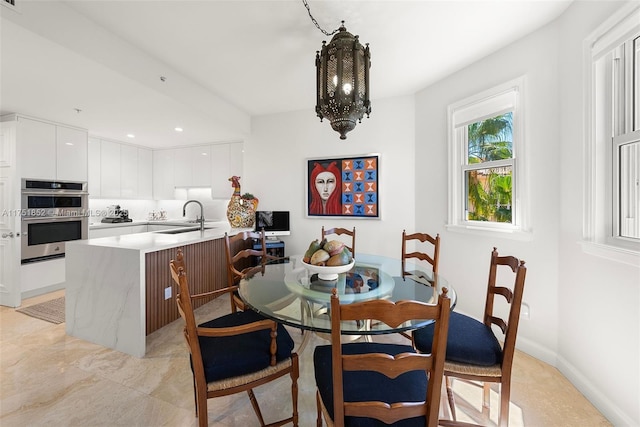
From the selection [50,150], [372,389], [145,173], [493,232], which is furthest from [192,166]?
[372,389]

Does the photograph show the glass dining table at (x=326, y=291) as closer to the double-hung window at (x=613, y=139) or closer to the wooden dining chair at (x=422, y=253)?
the wooden dining chair at (x=422, y=253)

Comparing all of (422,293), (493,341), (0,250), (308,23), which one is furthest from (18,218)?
(493,341)

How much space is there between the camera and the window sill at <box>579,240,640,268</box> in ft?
4.60

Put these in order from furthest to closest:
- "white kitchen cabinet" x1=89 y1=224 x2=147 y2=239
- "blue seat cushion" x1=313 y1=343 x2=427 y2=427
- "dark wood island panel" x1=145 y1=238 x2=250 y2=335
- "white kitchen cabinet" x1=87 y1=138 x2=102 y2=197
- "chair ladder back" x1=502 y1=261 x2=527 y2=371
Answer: "white kitchen cabinet" x1=87 y1=138 x2=102 y2=197 < "white kitchen cabinet" x1=89 y1=224 x2=147 y2=239 < "dark wood island panel" x1=145 y1=238 x2=250 y2=335 < "chair ladder back" x1=502 y1=261 x2=527 y2=371 < "blue seat cushion" x1=313 y1=343 x2=427 y2=427

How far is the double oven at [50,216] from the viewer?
3.32 m

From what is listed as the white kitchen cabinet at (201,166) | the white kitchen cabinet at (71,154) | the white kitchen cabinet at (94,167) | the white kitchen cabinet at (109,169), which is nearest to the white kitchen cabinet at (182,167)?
the white kitchen cabinet at (201,166)

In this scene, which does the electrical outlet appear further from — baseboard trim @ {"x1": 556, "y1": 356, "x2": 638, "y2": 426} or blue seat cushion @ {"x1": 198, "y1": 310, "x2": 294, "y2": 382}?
blue seat cushion @ {"x1": 198, "y1": 310, "x2": 294, "y2": 382}

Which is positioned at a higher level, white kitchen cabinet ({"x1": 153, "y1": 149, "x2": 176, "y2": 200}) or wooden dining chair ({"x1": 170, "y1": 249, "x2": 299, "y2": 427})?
white kitchen cabinet ({"x1": 153, "y1": 149, "x2": 176, "y2": 200})

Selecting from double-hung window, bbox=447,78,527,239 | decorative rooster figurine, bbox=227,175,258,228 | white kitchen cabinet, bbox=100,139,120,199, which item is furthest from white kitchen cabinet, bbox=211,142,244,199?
double-hung window, bbox=447,78,527,239

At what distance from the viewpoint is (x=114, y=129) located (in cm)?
404

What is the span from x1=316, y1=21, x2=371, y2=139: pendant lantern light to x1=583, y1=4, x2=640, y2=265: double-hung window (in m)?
1.42

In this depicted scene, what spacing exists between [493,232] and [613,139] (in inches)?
41.7

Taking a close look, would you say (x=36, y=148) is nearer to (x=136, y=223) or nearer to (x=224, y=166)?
(x=136, y=223)

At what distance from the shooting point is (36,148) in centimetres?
337
